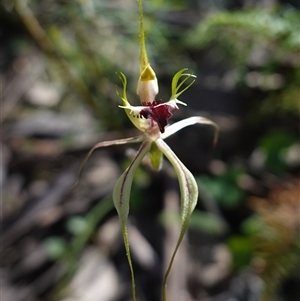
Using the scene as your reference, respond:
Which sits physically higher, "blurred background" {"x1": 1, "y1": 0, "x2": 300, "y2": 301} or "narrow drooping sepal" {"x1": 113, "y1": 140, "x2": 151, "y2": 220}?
"narrow drooping sepal" {"x1": 113, "y1": 140, "x2": 151, "y2": 220}

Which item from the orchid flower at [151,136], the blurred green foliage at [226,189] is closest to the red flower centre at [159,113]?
the orchid flower at [151,136]

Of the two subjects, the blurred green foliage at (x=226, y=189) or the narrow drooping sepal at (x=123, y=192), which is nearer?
the narrow drooping sepal at (x=123, y=192)

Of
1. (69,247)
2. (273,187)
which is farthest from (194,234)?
(69,247)

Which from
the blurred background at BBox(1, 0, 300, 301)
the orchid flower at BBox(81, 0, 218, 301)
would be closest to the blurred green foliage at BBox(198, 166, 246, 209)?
the blurred background at BBox(1, 0, 300, 301)

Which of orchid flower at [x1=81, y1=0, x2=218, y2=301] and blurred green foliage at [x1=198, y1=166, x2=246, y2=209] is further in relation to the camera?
blurred green foliage at [x1=198, y1=166, x2=246, y2=209]

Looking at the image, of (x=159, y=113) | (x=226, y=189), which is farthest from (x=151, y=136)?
(x=226, y=189)

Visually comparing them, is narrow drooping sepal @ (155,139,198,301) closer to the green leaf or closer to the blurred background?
the green leaf

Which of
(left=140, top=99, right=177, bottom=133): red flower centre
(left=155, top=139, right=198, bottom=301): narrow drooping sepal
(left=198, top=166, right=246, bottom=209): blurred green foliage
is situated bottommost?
(left=198, top=166, right=246, bottom=209): blurred green foliage

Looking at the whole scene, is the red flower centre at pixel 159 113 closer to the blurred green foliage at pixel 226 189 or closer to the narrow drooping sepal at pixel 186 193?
the narrow drooping sepal at pixel 186 193

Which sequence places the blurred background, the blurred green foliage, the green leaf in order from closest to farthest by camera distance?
the green leaf < the blurred background < the blurred green foliage
